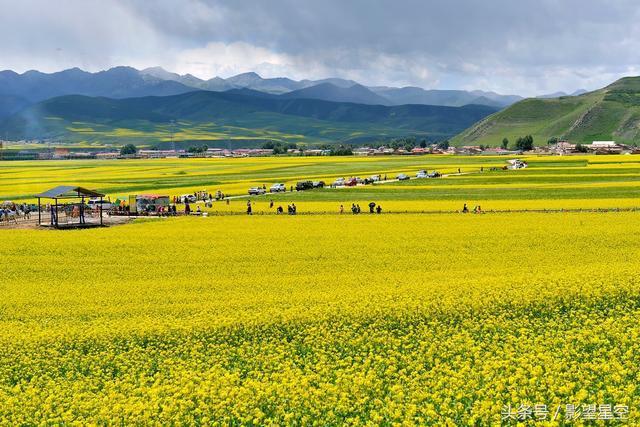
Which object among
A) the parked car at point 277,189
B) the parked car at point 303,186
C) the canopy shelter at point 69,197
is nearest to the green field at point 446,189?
the parked car at point 277,189

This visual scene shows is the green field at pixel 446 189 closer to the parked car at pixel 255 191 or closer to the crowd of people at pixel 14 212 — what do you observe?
the parked car at pixel 255 191

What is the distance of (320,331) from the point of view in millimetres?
25359

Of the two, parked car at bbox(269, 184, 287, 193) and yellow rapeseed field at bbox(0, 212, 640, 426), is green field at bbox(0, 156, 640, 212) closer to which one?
parked car at bbox(269, 184, 287, 193)

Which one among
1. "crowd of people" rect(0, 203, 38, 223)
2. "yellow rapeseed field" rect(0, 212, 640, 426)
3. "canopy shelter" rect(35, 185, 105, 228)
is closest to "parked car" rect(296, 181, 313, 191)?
"crowd of people" rect(0, 203, 38, 223)

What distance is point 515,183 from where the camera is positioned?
9800cm

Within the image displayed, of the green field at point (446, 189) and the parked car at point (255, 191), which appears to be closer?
the green field at point (446, 189)

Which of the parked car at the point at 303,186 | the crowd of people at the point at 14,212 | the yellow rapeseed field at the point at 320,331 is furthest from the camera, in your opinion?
the parked car at the point at 303,186

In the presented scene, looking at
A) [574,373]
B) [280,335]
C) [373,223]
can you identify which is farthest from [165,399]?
[373,223]

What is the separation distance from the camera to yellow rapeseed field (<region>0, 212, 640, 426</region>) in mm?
19281

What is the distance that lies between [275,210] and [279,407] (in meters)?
54.0

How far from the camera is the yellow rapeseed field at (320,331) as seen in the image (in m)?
19.3

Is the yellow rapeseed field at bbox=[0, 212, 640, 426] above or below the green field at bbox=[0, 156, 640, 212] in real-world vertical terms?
below

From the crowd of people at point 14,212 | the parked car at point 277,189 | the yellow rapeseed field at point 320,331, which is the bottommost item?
the yellow rapeseed field at point 320,331

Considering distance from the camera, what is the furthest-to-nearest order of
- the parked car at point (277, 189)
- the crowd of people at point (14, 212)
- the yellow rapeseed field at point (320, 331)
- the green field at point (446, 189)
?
the parked car at point (277, 189), the green field at point (446, 189), the crowd of people at point (14, 212), the yellow rapeseed field at point (320, 331)
